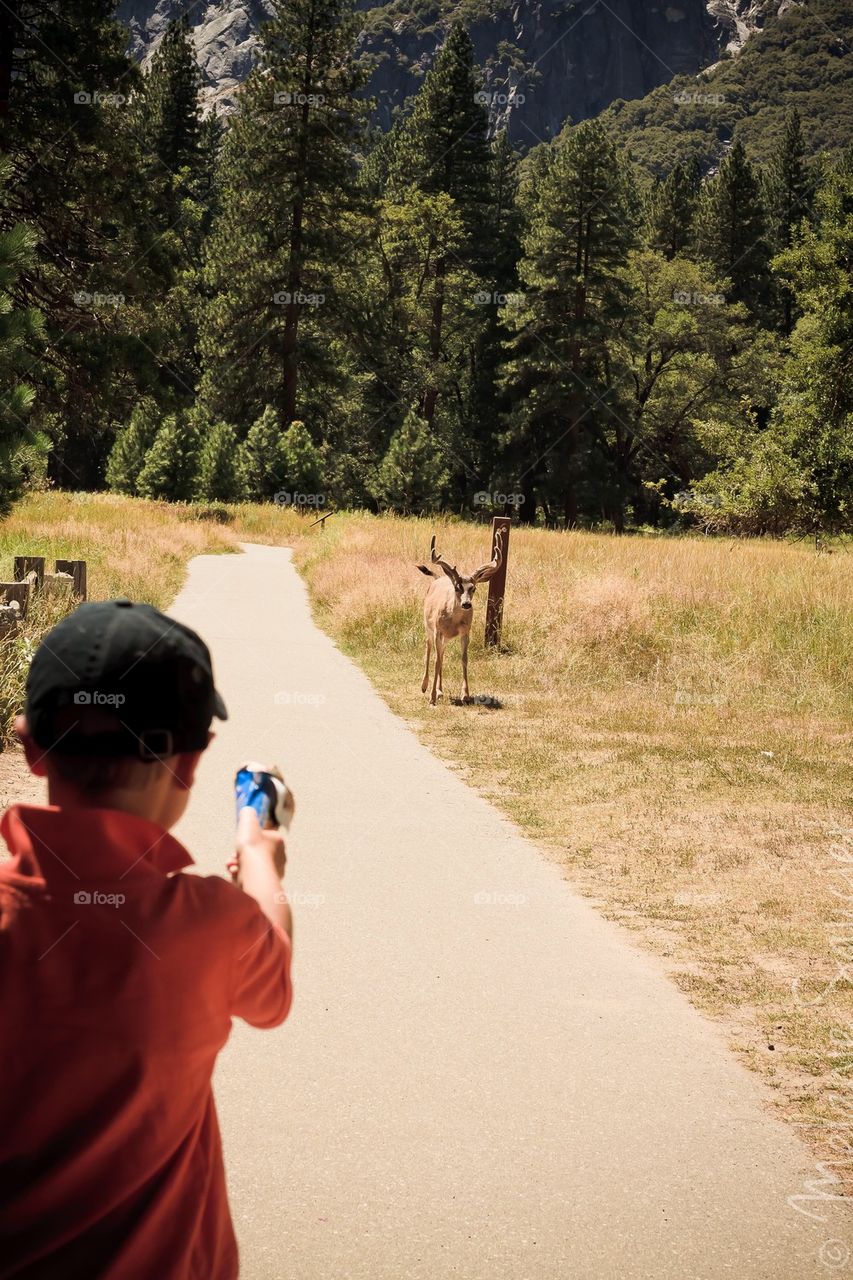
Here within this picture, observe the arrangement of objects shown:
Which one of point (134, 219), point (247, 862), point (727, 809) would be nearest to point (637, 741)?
point (727, 809)

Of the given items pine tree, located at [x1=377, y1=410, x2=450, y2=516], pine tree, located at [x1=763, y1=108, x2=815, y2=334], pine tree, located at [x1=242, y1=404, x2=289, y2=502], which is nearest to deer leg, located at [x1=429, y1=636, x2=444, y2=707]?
pine tree, located at [x1=242, y1=404, x2=289, y2=502]

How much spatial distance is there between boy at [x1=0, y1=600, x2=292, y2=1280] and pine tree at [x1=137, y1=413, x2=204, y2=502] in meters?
47.4

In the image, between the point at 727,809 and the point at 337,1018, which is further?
the point at 727,809

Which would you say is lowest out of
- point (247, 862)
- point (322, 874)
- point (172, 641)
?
point (322, 874)

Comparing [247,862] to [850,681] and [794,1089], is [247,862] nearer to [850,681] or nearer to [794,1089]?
[794,1089]

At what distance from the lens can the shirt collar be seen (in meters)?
1.71

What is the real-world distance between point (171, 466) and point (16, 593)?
3803 cm

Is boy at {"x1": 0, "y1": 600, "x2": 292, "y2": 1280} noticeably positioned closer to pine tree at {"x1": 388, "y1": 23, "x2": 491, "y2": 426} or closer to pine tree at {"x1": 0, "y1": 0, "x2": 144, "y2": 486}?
pine tree at {"x1": 0, "y1": 0, "x2": 144, "y2": 486}

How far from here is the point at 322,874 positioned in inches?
259

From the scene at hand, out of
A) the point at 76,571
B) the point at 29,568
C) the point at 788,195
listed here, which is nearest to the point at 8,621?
the point at 29,568

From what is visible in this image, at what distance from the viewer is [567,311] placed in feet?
177

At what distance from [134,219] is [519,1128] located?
75.2ft

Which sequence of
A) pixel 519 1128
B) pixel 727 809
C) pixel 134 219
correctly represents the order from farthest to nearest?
pixel 134 219 → pixel 727 809 → pixel 519 1128

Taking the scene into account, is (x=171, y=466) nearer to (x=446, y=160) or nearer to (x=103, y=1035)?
(x=446, y=160)
